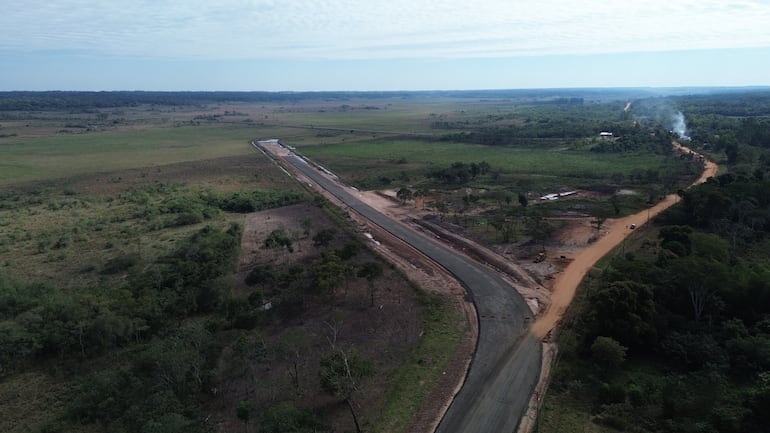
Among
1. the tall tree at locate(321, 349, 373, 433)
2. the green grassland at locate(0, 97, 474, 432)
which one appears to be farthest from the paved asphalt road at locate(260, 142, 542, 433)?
the tall tree at locate(321, 349, 373, 433)

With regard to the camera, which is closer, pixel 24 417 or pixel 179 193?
pixel 24 417

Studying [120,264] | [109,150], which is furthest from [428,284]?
[109,150]

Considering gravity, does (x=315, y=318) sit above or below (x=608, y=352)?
below

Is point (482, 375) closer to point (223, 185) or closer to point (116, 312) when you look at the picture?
point (116, 312)

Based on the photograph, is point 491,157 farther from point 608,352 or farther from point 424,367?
point 424,367

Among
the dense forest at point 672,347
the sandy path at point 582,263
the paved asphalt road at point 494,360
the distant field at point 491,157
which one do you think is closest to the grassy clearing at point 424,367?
the paved asphalt road at point 494,360

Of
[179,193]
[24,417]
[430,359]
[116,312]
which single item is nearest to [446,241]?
[430,359]
